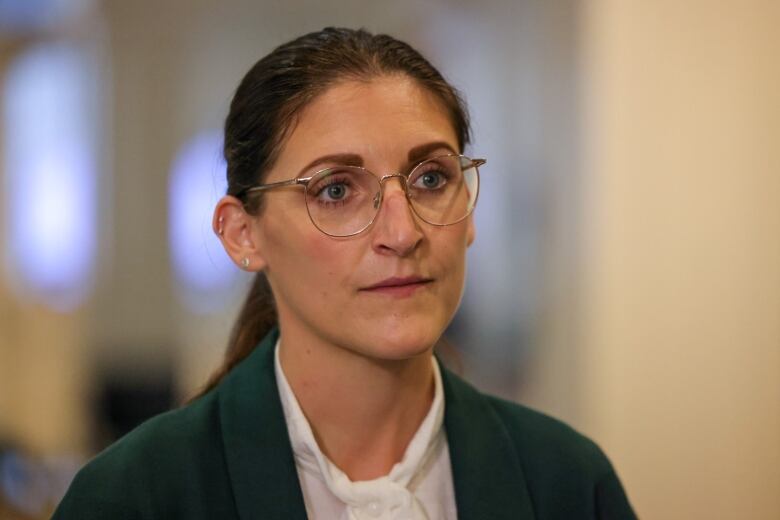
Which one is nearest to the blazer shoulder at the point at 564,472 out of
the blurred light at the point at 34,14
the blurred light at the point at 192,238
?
the blurred light at the point at 34,14

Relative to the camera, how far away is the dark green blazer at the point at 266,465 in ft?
4.60

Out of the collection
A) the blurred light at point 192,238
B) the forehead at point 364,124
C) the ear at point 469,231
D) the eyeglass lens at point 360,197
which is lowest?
the blurred light at point 192,238

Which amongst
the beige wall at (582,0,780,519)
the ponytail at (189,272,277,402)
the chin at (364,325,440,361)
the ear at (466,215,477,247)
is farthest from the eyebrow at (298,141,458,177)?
the beige wall at (582,0,780,519)

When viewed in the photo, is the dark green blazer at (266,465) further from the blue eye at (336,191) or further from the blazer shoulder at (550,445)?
the blue eye at (336,191)

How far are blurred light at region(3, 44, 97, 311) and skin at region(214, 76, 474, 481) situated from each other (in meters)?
3.75

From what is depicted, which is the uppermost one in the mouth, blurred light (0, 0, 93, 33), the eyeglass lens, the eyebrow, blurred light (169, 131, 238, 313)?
blurred light (0, 0, 93, 33)

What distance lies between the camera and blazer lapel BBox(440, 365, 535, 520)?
150 centimetres

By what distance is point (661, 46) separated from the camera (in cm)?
314

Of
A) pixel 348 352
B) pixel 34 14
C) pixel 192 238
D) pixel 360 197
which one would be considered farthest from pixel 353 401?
pixel 192 238

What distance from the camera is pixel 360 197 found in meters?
1.46

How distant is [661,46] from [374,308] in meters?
2.04

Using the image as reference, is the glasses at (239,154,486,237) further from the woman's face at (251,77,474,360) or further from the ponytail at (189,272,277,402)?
the ponytail at (189,272,277,402)

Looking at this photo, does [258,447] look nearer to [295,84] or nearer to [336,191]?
[336,191]

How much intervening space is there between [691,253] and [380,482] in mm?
1906
